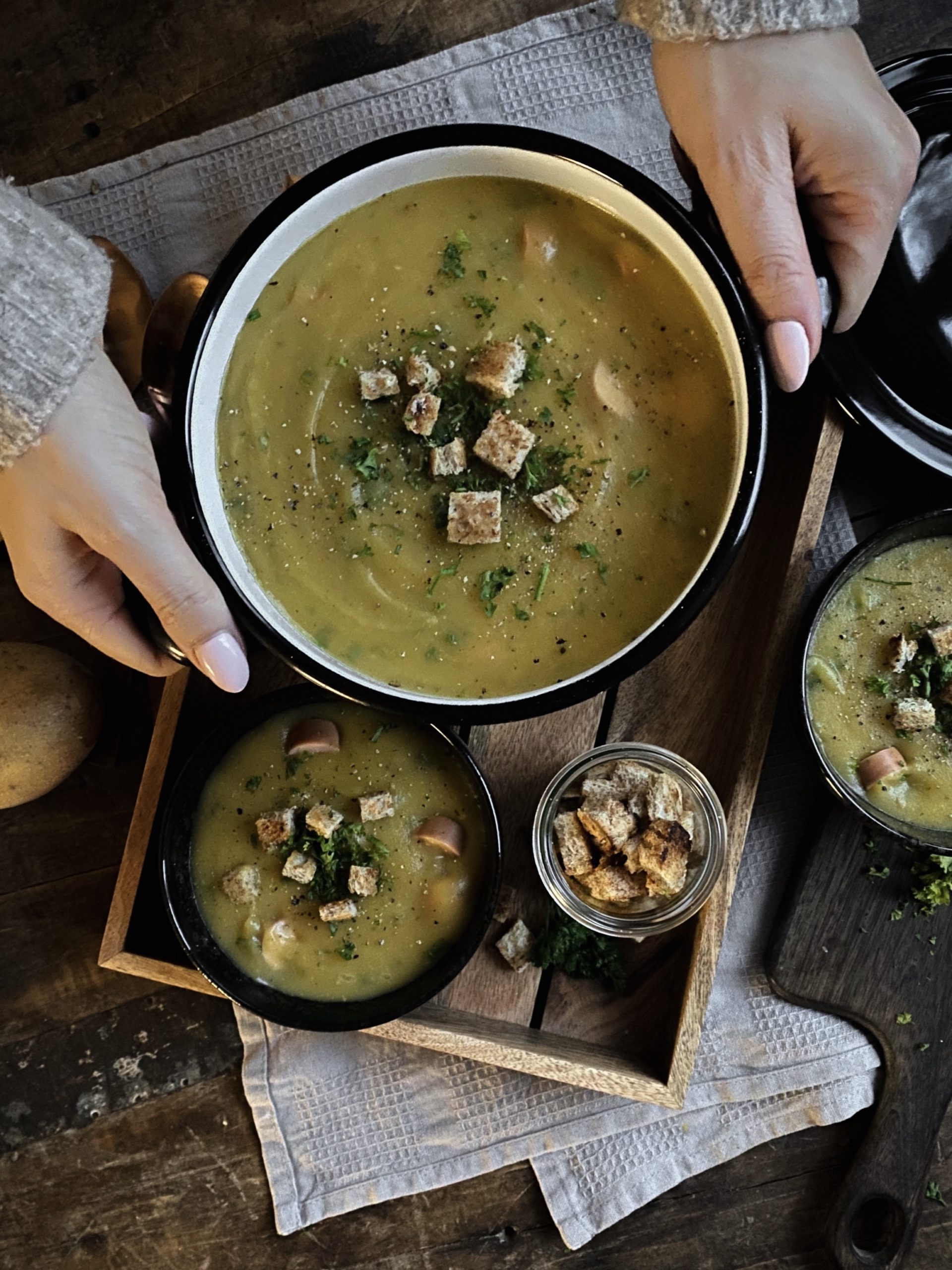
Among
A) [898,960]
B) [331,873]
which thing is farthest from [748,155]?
[898,960]

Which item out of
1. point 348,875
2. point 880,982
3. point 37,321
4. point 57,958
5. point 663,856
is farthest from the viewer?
point 57,958

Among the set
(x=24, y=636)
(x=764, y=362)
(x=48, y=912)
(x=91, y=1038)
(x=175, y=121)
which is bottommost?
(x=91, y=1038)

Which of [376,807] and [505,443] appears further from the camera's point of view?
[376,807]

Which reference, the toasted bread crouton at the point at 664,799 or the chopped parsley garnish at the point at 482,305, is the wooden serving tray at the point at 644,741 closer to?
the toasted bread crouton at the point at 664,799

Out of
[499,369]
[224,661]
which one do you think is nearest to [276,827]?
[224,661]

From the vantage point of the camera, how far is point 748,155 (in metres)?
1.66

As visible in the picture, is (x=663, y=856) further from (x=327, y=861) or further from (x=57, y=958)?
(x=57, y=958)

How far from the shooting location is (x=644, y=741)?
217cm

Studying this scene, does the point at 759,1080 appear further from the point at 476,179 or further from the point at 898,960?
the point at 476,179

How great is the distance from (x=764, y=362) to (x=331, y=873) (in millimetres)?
1198

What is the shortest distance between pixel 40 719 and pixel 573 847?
1073 millimetres

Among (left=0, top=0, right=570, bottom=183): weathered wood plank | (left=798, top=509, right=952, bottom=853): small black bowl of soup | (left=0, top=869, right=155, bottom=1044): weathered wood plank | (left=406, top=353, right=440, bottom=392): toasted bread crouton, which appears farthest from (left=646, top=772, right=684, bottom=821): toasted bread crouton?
(left=0, top=0, right=570, bottom=183): weathered wood plank

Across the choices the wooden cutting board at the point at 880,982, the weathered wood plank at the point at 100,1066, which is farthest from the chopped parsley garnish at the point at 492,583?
the weathered wood plank at the point at 100,1066

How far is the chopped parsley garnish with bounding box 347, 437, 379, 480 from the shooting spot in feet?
5.39
